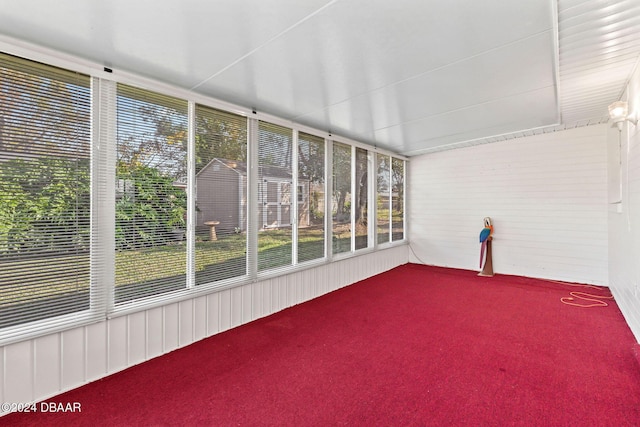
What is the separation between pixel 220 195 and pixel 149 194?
26.8 inches

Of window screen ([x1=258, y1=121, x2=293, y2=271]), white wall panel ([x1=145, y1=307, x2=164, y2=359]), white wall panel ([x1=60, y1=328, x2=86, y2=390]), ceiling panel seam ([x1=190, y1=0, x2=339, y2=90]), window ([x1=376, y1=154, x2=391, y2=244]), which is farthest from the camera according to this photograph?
window ([x1=376, y1=154, x2=391, y2=244])

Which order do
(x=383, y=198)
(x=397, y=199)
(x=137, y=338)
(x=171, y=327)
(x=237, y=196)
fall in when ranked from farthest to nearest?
(x=397, y=199) < (x=383, y=198) < (x=237, y=196) < (x=171, y=327) < (x=137, y=338)

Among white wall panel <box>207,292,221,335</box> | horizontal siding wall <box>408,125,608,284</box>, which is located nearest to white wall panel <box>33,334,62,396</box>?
white wall panel <box>207,292,221,335</box>

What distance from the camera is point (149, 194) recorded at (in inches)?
98.6

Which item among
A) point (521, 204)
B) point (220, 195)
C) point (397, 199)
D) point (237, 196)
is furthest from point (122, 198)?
point (521, 204)

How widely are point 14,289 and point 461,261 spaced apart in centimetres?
644

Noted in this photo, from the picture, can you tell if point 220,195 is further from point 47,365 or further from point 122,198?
point 47,365

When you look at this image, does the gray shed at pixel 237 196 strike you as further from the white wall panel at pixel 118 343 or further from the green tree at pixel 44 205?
the white wall panel at pixel 118 343

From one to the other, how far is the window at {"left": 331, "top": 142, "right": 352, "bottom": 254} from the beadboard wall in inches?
129

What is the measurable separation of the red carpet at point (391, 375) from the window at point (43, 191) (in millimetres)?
733

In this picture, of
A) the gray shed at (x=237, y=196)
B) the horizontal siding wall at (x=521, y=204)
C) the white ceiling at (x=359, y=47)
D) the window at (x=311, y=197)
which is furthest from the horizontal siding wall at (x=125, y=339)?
the horizontal siding wall at (x=521, y=204)

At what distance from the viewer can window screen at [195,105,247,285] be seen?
2.86 m

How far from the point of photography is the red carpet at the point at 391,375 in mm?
1778

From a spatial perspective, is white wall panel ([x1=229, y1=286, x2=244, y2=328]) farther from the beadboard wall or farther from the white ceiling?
the beadboard wall
